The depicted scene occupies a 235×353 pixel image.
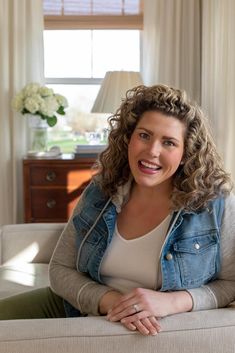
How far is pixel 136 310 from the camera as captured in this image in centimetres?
120

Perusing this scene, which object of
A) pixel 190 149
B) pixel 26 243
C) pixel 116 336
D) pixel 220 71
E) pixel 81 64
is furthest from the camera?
pixel 81 64

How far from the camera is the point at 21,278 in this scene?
7.18ft

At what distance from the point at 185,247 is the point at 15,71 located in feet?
8.49

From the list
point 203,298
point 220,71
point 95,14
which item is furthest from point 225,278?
point 95,14

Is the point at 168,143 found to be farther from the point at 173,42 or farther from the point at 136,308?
the point at 173,42

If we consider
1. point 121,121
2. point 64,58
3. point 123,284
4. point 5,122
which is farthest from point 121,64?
point 123,284

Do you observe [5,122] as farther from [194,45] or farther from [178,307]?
[178,307]

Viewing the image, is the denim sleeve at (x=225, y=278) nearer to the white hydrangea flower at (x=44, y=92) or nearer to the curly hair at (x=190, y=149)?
the curly hair at (x=190, y=149)

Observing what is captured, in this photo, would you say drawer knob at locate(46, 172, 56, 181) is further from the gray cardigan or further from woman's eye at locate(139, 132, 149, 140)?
woman's eye at locate(139, 132, 149, 140)

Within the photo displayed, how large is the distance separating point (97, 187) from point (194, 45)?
238cm

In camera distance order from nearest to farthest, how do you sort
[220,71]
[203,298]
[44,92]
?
[203,298]
[220,71]
[44,92]

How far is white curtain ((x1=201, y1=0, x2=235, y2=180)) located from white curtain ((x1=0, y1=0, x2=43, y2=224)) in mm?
1184

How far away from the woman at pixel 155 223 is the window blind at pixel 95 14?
7.79ft

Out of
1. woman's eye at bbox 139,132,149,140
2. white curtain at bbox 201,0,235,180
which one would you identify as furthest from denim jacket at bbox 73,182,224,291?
white curtain at bbox 201,0,235,180
